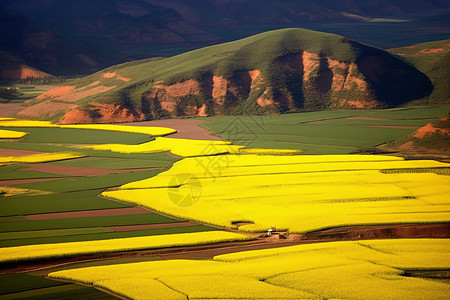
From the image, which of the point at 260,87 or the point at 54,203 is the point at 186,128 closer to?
the point at 260,87

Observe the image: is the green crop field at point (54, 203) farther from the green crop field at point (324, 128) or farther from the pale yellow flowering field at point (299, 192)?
the green crop field at point (324, 128)

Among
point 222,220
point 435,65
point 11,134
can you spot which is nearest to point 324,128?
point 435,65

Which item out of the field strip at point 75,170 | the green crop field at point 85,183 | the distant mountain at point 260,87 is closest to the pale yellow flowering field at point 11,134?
the distant mountain at point 260,87

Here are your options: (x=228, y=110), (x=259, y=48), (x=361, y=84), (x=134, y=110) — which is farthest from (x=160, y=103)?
(x=361, y=84)

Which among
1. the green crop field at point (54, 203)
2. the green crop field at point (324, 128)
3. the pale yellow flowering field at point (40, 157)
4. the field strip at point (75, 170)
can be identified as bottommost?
the green crop field at point (54, 203)

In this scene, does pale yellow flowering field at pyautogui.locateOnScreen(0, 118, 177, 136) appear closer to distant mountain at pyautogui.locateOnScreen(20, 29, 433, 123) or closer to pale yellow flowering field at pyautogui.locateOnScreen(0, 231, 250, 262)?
distant mountain at pyautogui.locateOnScreen(20, 29, 433, 123)
